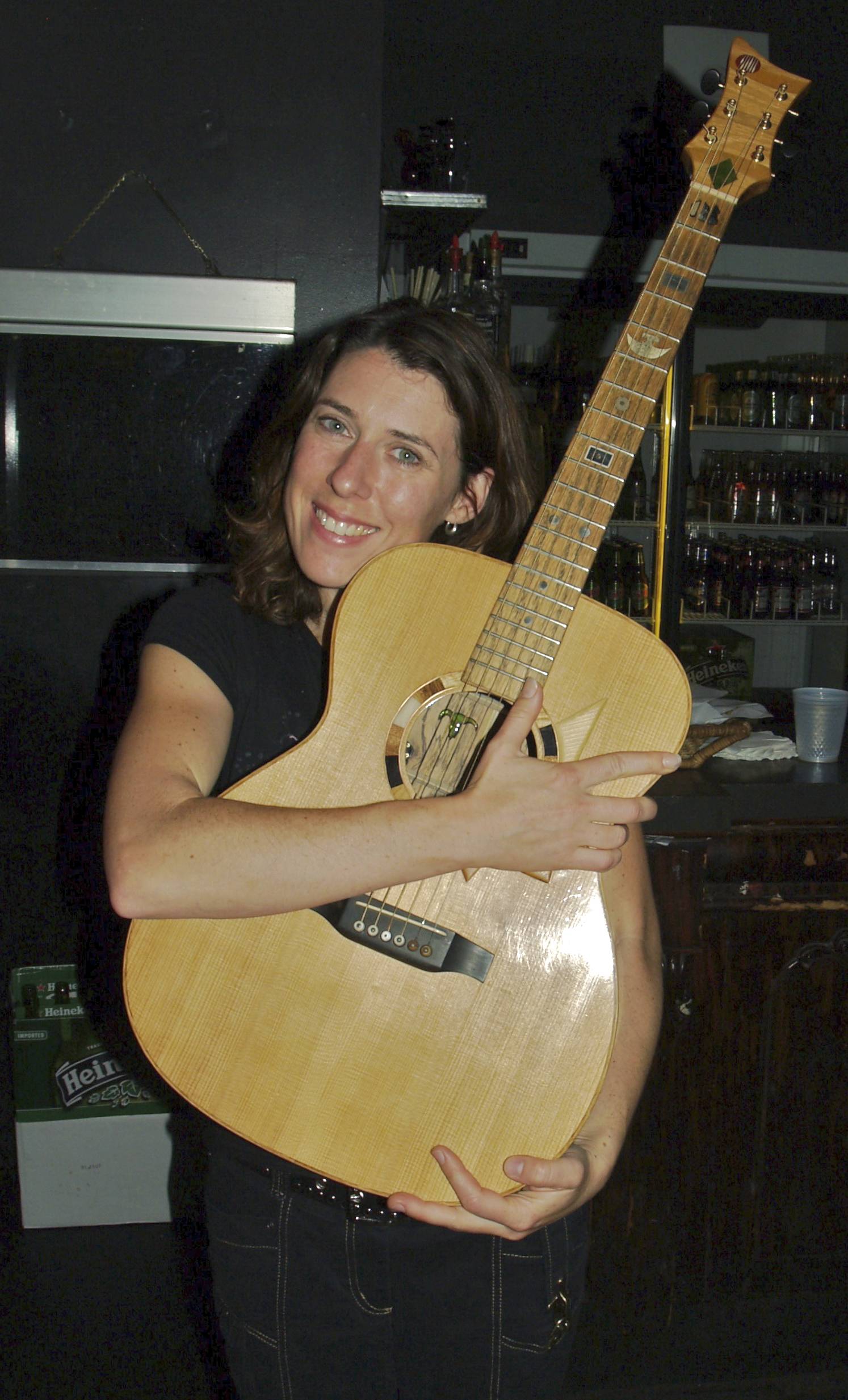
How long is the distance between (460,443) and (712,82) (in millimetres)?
492

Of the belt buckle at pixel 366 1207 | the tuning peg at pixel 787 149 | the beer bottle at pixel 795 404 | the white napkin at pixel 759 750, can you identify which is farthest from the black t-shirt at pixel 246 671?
the beer bottle at pixel 795 404

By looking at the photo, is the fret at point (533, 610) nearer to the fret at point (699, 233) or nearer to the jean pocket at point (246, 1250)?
the fret at point (699, 233)

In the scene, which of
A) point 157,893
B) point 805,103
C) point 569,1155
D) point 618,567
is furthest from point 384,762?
point 805,103

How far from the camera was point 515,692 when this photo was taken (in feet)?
3.26

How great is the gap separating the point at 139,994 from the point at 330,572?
47 cm

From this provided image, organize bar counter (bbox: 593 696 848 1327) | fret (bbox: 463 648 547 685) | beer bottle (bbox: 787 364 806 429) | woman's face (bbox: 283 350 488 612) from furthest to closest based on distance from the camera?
beer bottle (bbox: 787 364 806 429)
bar counter (bbox: 593 696 848 1327)
woman's face (bbox: 283 350 488 612)
fret (bbox: 463 648 547 685)

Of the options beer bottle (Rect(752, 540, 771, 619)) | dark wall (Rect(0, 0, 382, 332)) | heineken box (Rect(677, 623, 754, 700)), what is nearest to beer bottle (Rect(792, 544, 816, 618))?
beer bottle (Rect(752, 540, 771, 619))

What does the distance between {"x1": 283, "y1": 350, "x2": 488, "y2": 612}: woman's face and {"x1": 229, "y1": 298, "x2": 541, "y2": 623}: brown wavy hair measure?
30 mm

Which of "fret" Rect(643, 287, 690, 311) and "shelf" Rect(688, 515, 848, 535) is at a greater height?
"shelf" Rect(688, 515, 848, 535)

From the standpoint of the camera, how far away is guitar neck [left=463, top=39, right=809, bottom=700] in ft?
3.29

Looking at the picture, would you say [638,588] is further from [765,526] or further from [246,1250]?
[246,1250]

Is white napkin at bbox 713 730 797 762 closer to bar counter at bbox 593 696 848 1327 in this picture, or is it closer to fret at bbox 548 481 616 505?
bar counter at bbox 593 696 848 1327

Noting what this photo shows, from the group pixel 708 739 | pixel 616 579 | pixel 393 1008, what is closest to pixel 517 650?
pixel 393 1008

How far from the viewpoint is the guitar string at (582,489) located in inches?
39.2
